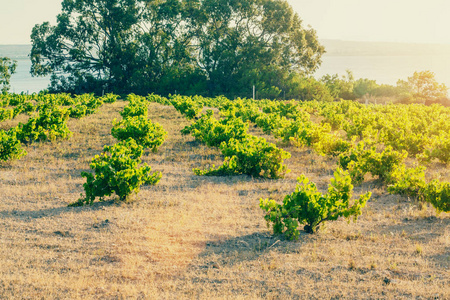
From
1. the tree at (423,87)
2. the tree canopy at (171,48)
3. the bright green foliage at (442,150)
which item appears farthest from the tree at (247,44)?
the bright green foliage at (442,150)

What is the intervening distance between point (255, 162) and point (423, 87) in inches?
1658

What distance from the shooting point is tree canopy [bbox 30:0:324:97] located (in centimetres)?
4241

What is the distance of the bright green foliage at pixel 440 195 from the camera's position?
6109mm

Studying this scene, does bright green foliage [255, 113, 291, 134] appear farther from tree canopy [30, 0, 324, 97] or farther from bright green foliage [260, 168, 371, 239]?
tree canopy [30, 0, 324, 97]

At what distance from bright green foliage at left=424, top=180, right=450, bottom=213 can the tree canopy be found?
117 ft

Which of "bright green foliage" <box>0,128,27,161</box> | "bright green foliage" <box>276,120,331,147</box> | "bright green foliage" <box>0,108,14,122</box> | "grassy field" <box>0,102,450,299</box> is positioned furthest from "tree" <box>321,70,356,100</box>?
"grassy field" <box>0,102,450,299</box>

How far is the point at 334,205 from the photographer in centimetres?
563

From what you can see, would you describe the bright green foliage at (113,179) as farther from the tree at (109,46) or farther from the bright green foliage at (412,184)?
the tree at (109,46)

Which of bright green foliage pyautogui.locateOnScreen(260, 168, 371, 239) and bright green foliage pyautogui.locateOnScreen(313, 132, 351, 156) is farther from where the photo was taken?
bright green foliage pyautogui.locateOnScreen(313, 132, 351, 156)

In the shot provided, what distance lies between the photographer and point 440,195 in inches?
244

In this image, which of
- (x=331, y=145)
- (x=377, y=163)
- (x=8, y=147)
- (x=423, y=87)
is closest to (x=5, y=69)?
(x=8, y=147)

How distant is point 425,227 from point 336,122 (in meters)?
11.2

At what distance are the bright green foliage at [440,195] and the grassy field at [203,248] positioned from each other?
24cm

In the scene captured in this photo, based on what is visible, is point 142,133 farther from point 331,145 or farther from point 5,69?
point 5,69
